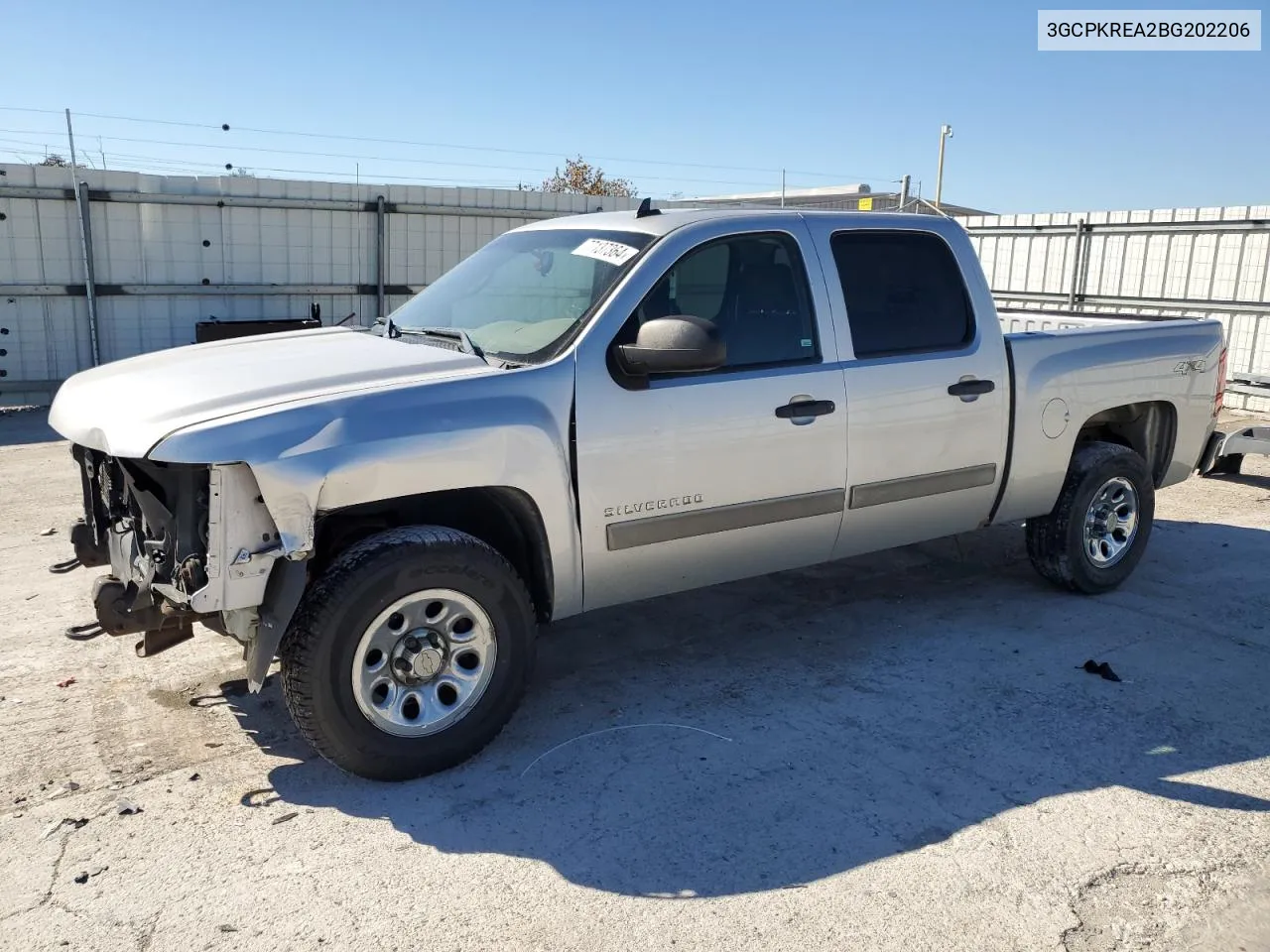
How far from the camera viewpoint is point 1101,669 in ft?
15.7

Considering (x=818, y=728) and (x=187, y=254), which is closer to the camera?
(x=818, y=728)

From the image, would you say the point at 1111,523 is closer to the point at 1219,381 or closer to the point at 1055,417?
the point at 1055,417

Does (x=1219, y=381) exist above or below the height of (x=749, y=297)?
below

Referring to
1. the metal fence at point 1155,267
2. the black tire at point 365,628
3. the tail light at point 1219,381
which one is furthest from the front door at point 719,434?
the metal fence at point 1155,267

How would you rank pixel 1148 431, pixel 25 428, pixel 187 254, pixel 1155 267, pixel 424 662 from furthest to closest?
1. pixel 1155 267
2. pixel 187 254
3. pixel 25 428
4. pixel 1148 431
5. pixel 424 662

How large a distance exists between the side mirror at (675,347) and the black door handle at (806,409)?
0.53 metres

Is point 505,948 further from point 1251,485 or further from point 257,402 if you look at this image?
point 1251,485

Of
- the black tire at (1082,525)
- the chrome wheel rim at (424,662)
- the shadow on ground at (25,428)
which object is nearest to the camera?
the chrome wheel rim at (424,662)

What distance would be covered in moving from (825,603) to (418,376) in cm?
281

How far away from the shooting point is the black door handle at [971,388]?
4.97m

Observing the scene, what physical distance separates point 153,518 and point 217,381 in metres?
0.55

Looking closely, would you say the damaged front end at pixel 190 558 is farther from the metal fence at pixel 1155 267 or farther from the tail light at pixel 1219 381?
the metal fence at pixel 1155 267

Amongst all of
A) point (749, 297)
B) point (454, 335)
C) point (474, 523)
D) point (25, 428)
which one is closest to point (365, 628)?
point (474, 523)

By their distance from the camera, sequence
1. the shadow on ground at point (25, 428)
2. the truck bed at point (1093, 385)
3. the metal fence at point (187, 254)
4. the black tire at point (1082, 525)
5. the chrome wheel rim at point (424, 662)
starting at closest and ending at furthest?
the chrome wheel rim at point (424, 662)
the truck bed at point (1093, 385)
the black tire at point (1082, 525)
the shadow on ground at point (25, 428)
the metal fence at point (187, 254)
